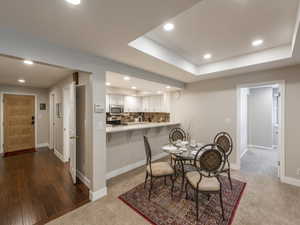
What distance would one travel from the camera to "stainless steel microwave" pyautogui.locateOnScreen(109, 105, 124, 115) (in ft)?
19.2

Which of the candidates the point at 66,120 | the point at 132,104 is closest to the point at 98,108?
the point at 66,120

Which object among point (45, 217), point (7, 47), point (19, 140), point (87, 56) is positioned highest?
point (87, 56)

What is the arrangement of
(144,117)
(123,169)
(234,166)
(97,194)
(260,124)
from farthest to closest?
(144,117), (260,124), (234,166), (123,169), (97,194)

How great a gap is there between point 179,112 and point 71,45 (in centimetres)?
384

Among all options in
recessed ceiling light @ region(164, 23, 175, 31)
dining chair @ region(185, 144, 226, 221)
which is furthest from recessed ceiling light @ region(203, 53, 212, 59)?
dining chair @ region(185, 144, 226, 221)

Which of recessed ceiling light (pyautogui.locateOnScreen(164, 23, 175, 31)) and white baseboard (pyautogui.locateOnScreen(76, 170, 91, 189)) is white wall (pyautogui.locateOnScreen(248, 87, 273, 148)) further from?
white baseboard (pyautogui.locateOnScreen(76, 170, 91, 189))

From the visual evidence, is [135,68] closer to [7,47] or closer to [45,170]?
[7,47]

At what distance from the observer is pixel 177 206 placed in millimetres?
2230

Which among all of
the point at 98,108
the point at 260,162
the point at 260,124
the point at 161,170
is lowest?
the point at 260,162

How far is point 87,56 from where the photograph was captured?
2.36 metres

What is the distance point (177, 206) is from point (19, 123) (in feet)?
21.8

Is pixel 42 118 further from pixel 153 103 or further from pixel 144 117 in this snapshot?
pixel 153 103

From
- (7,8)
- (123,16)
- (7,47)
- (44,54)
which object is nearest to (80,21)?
(123,16)

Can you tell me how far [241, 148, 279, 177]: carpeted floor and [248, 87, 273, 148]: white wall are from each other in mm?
510
